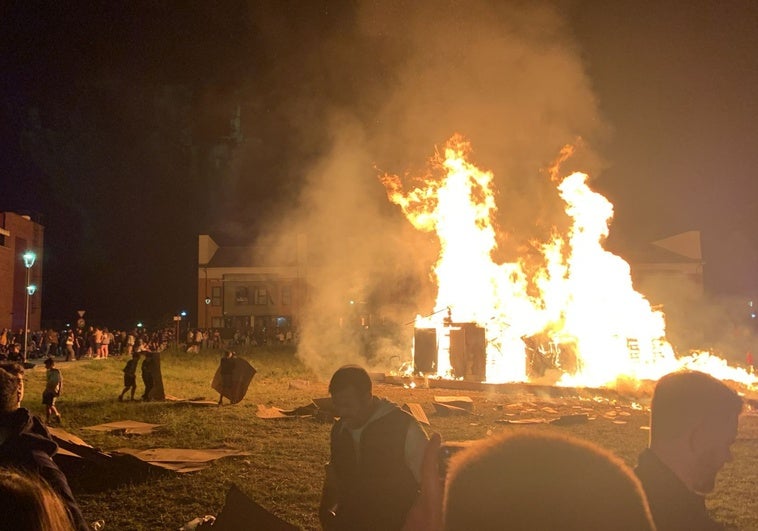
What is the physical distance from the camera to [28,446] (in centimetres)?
291

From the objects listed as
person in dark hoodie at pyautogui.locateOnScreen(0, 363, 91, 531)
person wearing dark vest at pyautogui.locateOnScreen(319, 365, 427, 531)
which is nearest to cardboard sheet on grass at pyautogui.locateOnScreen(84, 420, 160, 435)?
person in dark hoodie at pyautogui.locateOnScreen(0, 363, 91, 531)

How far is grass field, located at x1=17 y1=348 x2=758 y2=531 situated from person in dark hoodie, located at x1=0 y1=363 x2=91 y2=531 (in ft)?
7.03

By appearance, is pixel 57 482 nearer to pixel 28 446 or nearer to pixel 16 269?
pixel 28 446

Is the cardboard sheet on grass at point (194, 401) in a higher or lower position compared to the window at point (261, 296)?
lower

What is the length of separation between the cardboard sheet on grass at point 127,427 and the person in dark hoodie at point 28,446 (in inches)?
341

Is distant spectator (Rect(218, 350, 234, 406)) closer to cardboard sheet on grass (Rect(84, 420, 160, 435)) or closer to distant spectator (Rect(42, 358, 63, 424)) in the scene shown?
cardboard sheet on grass (Rect(84, 420, 160, 435))

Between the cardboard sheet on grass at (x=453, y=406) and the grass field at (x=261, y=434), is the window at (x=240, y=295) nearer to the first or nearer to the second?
the grass field at (x=261, y=434)

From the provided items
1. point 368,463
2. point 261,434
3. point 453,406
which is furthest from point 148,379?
point 368,463

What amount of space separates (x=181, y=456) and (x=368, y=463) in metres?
6.75

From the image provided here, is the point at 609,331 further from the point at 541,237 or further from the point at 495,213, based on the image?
the point at 495,213

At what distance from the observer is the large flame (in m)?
19.5

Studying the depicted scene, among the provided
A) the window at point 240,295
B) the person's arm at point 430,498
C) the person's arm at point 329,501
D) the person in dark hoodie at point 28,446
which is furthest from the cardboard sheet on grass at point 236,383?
the window at point 240,295

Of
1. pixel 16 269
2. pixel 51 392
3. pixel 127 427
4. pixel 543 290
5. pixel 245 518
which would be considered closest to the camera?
pixel 245 518

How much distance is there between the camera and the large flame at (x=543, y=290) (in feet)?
64.0
